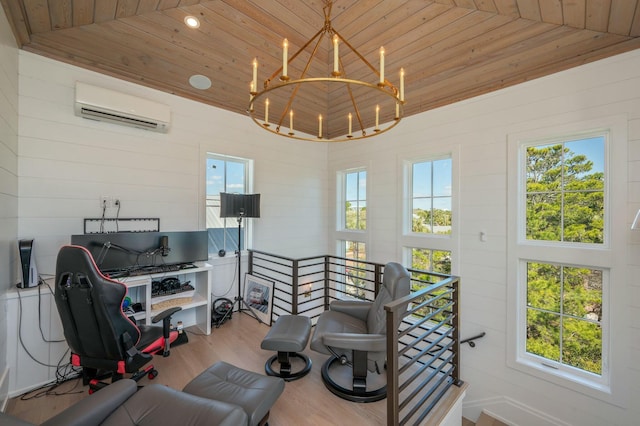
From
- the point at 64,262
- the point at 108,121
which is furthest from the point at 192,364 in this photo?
the point at 108,121

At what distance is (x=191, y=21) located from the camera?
2641 millimetres

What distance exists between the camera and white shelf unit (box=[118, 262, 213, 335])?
8.68 feet

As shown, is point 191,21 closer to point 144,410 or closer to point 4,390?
point 144,410

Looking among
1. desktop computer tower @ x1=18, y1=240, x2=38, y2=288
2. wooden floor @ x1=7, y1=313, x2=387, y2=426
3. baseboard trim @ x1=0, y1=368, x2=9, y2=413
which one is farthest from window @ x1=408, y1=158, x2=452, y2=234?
baseboard trim @ x1=0, y1=368, x2=9, y2=413

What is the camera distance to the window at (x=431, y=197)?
361 centimetres

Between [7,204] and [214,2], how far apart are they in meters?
2.49

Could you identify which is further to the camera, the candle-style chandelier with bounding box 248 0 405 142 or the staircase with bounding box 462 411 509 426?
the candle-style chandelier with bounding box 248 0 405 142

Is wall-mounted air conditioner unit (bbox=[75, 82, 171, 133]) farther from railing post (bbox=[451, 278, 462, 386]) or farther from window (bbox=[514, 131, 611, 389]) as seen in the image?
window (bbox=[514, 131, 611, 389])

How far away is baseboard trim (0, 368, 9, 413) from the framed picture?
222cm

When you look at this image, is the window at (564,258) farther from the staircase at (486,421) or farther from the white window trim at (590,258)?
the staircase at (486,421)

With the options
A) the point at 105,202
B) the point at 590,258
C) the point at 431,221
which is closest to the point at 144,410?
the point at 105,202

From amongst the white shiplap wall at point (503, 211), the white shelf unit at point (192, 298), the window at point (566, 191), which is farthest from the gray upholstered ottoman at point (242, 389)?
the window at point (566, 191)

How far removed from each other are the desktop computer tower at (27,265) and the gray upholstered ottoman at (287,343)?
2069 mm

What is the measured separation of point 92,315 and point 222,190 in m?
2.35
